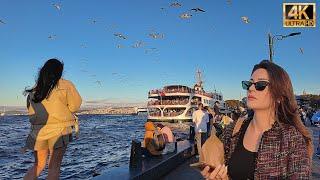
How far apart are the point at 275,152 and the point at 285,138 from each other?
11cm

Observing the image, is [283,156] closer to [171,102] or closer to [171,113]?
[171,113]

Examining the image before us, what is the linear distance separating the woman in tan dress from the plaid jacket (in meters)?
2.83

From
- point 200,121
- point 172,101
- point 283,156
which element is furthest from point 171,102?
point 283,156

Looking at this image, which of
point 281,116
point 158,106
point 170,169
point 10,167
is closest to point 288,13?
point 170,169

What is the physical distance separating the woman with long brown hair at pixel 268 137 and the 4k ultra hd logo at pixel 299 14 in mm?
9701

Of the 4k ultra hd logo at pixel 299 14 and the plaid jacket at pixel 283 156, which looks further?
the 4k ultra hd logo at pixel 299 14

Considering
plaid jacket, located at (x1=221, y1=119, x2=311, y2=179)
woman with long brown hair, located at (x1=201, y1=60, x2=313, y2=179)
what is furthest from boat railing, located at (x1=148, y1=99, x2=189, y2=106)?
plaid jacket, located at (x1=221, y1=119, x2=311, y2=179)

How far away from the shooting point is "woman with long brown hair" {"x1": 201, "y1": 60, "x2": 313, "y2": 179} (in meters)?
2.78

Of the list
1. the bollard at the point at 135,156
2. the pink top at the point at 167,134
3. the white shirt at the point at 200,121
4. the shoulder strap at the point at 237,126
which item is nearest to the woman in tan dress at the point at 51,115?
the shoulder strap at the point at 237,126

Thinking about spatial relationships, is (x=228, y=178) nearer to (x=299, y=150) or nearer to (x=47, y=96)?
(x=299, y=150)

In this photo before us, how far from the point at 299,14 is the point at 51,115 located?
9.54 m

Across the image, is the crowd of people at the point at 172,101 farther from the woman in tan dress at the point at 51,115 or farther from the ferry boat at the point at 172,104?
the woman in tan dress at the point at 51,115

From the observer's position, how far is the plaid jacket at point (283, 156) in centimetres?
274

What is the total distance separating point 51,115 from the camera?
5.05 metres
